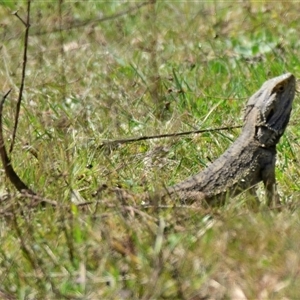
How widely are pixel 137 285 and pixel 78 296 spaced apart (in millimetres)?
235

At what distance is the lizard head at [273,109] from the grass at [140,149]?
0.30m

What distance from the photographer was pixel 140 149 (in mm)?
6223

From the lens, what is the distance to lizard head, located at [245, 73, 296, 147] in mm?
5500

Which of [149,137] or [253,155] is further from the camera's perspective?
[149,137]

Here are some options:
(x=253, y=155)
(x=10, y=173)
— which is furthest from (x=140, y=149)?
(x=10, y=173)

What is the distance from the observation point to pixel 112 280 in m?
4.00

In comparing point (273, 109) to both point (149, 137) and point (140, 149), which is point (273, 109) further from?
point (140, 149)

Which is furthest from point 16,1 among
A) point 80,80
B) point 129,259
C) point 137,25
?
point 129,259

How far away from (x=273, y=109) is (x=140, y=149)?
1.04m

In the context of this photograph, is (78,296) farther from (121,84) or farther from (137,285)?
(121,84)

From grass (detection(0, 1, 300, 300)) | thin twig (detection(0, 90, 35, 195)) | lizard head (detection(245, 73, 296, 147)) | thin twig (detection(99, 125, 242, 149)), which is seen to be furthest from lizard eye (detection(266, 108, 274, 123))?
thin twig (detection(0, 90, 35, 195))

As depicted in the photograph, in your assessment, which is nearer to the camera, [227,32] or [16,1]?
[227,32]

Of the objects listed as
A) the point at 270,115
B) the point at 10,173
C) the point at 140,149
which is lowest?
the point at 140,149

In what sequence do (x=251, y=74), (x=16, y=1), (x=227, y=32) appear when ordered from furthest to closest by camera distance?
(x=16, y=1)
(x=227, y=32)
(x=251, y=74)
